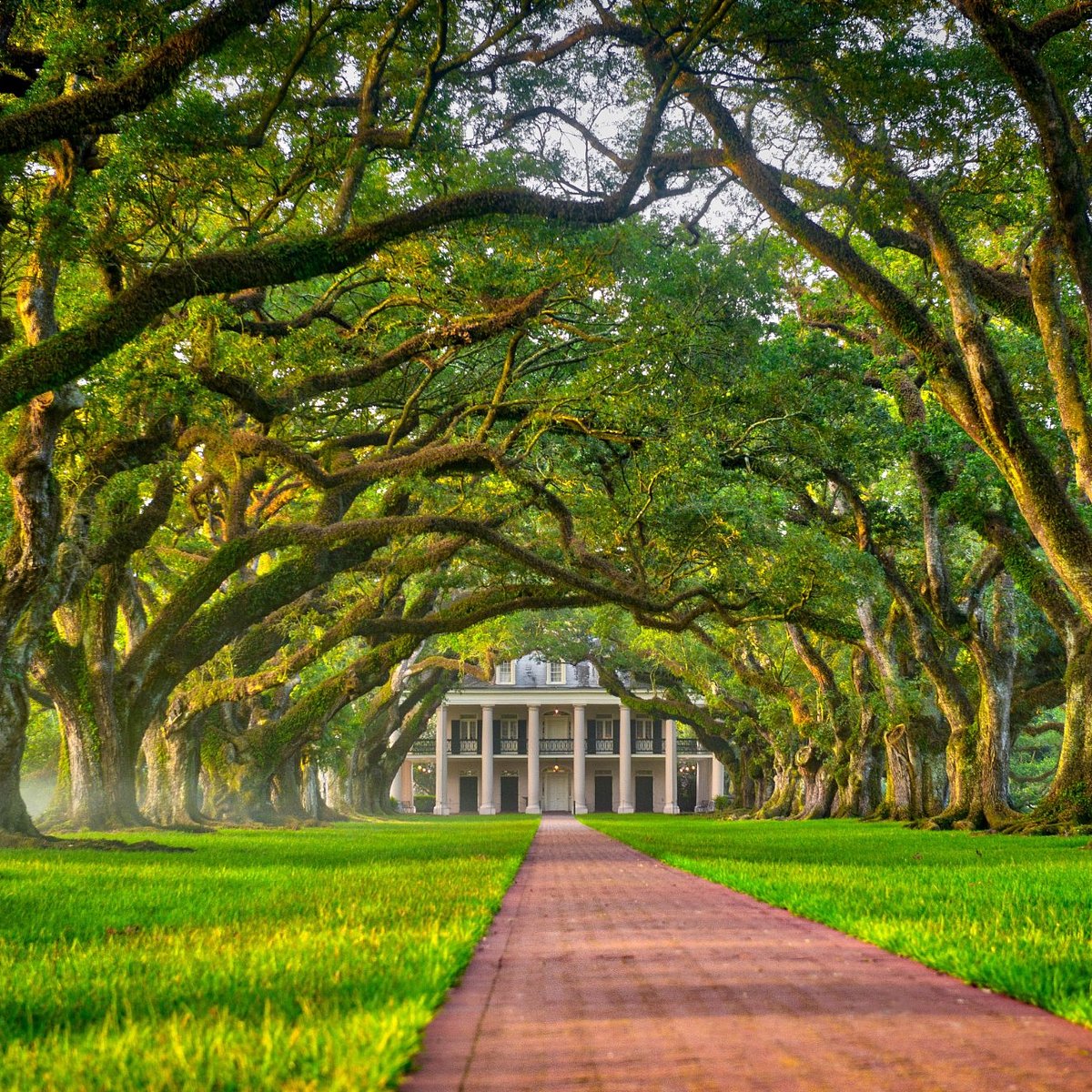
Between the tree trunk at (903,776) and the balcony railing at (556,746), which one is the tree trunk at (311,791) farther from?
the balcony railing at (556,746)

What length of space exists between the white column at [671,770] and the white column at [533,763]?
25.6ft

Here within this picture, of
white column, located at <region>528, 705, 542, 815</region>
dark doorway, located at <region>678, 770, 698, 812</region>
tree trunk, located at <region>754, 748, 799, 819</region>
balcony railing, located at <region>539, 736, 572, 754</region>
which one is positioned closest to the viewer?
tree trunk, located at <region>754, 748, 799, 819</region>

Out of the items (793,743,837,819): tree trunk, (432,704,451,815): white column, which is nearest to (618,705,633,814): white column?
(432,704,451,815): white column

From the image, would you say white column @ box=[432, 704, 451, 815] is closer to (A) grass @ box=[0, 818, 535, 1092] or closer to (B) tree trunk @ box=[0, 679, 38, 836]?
(B) tree trunk @ box=[0, 679, 38, 836]

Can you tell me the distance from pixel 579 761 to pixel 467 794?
27.7 ft

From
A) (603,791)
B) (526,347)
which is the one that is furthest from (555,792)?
(526,347)

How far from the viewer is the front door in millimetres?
65688

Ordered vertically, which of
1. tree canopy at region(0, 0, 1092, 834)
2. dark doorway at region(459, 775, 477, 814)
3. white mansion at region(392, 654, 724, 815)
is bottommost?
dark doorway at region(459, 775, 477, 814)

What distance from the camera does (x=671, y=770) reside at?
208ft

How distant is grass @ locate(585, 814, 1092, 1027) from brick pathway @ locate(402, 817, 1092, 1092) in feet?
0.58

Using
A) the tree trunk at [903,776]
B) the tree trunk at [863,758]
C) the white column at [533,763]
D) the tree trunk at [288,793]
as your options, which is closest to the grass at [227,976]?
the tree trunk at [903,776]

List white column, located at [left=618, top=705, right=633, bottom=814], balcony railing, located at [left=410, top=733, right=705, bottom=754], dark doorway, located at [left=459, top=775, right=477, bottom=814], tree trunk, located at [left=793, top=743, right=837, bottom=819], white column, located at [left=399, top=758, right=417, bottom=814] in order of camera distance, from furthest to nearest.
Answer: balcony railing, located at [left=410, top=733, right=705, bottom=754], dark doorway, located at [left=459, top=775, right=477, bottom=814], white column, located at [left=399, top=758, right=417, bottom=814], white column, located at [left=618, top=705, right=633, bottom=814], tree trunk, located at [left=793, top=743, right=837, bottom=819]

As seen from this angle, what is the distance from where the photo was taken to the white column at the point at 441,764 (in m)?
62.2

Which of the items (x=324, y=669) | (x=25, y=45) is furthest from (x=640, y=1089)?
(x=324, y=669)
